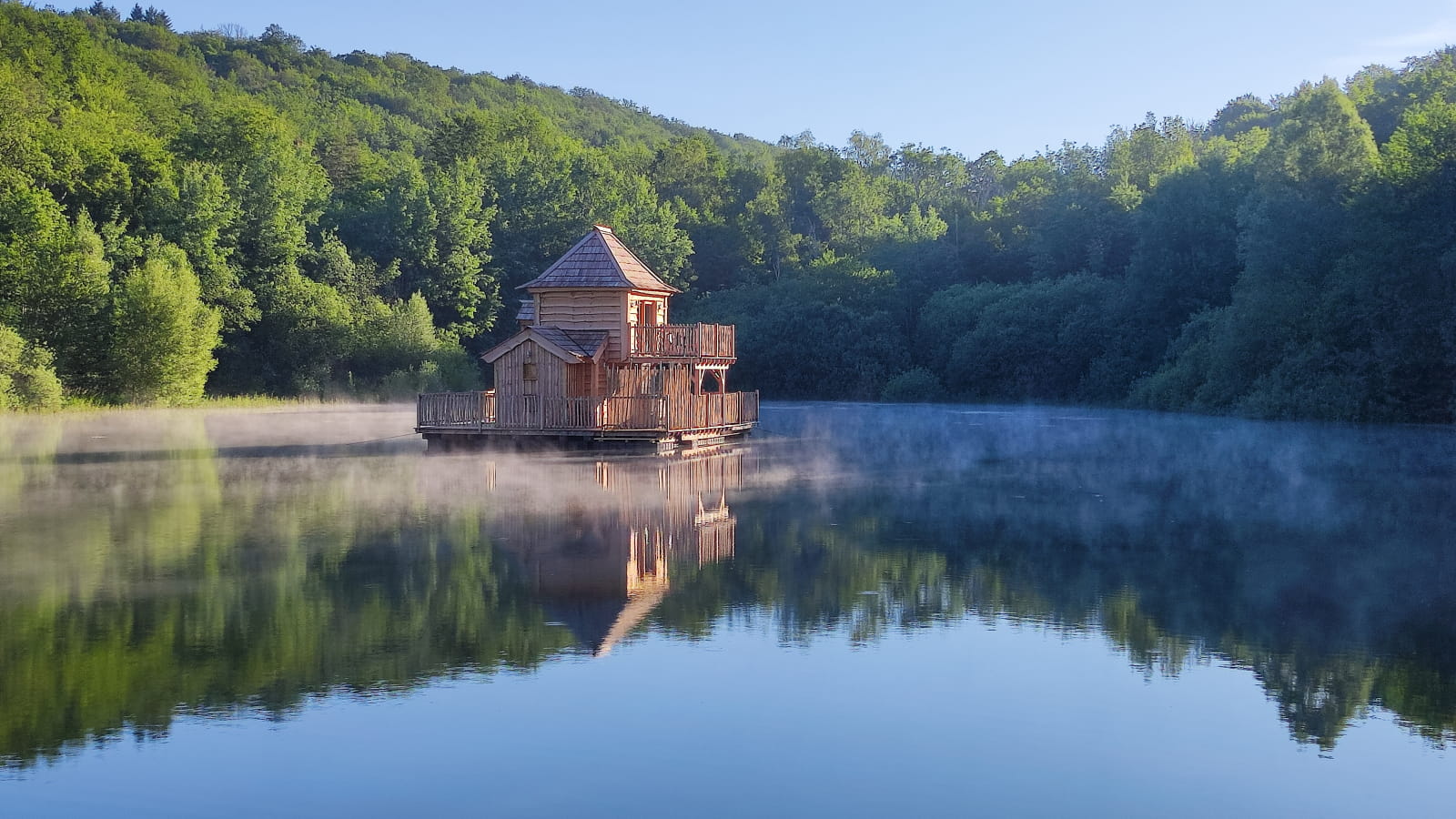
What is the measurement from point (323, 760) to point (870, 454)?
30057mm

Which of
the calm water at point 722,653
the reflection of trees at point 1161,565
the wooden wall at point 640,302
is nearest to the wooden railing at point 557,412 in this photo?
the wooden wall at point 640,302

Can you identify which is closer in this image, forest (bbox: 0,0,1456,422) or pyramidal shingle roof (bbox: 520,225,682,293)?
pyramidal shingle roof (bbox: 520,225,682,293)

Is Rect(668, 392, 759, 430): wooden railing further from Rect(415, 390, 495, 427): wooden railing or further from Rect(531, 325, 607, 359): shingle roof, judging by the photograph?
Rect(415, 390, 495, 427): wooden railing

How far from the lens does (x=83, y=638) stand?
40.6 feet

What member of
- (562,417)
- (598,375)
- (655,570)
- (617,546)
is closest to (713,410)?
(598,375)

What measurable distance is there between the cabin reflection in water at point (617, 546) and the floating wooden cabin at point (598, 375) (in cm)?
1194

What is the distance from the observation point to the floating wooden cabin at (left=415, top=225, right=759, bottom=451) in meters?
41.7

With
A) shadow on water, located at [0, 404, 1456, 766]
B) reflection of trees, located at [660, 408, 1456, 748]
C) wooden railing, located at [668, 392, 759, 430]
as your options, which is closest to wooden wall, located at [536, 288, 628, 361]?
A: wooden railing, located at [668, 392, 759, 430]

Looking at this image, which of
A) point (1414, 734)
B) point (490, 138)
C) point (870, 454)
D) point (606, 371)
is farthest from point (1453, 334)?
point (490, 138)

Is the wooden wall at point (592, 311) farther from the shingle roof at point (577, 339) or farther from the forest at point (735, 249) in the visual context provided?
the forest at point (735, 249)

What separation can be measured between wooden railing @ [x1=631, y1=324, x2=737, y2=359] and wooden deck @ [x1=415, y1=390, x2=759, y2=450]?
5.94 ft

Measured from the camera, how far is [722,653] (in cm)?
1253

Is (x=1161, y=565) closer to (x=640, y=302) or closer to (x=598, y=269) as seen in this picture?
(x=598, y=269)

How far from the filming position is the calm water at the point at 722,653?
8828 mm
